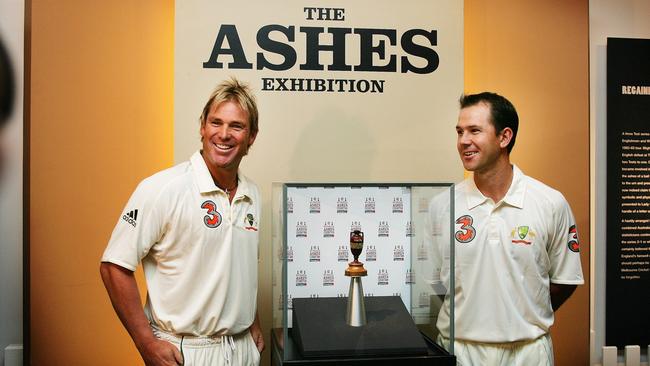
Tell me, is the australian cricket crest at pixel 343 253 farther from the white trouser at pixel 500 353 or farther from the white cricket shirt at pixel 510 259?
the white trouser at pixel 500 353

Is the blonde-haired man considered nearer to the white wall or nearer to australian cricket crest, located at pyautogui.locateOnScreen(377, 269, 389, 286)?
australian cricket crest, located at pyautogui.locateOnScreen(377, 269, 389, 286)

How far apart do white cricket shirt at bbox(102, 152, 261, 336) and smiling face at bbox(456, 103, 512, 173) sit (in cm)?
114

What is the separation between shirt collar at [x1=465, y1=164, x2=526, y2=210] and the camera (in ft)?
8.88

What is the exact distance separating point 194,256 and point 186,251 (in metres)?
0.04

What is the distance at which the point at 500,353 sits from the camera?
2611 mm

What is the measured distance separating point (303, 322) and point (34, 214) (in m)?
1.70

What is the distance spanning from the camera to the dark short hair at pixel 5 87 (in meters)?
3.13

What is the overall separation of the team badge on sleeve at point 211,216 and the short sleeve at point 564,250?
5.04ft

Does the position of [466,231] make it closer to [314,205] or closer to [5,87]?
[314,205]

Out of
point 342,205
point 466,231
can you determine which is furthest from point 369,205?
point 466,231

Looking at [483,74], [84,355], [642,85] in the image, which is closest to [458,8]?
[483,74]

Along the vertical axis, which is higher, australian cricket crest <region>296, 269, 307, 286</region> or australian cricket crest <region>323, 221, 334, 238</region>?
australian cricket crest <region>323, 221, 334, 238</region>

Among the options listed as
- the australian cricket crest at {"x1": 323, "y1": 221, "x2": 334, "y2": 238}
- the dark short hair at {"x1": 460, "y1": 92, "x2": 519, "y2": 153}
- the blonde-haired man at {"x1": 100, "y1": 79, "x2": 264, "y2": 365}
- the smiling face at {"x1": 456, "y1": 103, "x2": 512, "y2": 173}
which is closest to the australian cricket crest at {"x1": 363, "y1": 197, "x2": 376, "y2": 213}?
the australian cricket crest at {"x1": 323, "y1": 221, "x2": 334, "y2": 238}

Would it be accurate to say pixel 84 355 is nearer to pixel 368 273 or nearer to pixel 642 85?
pixel 368 273
